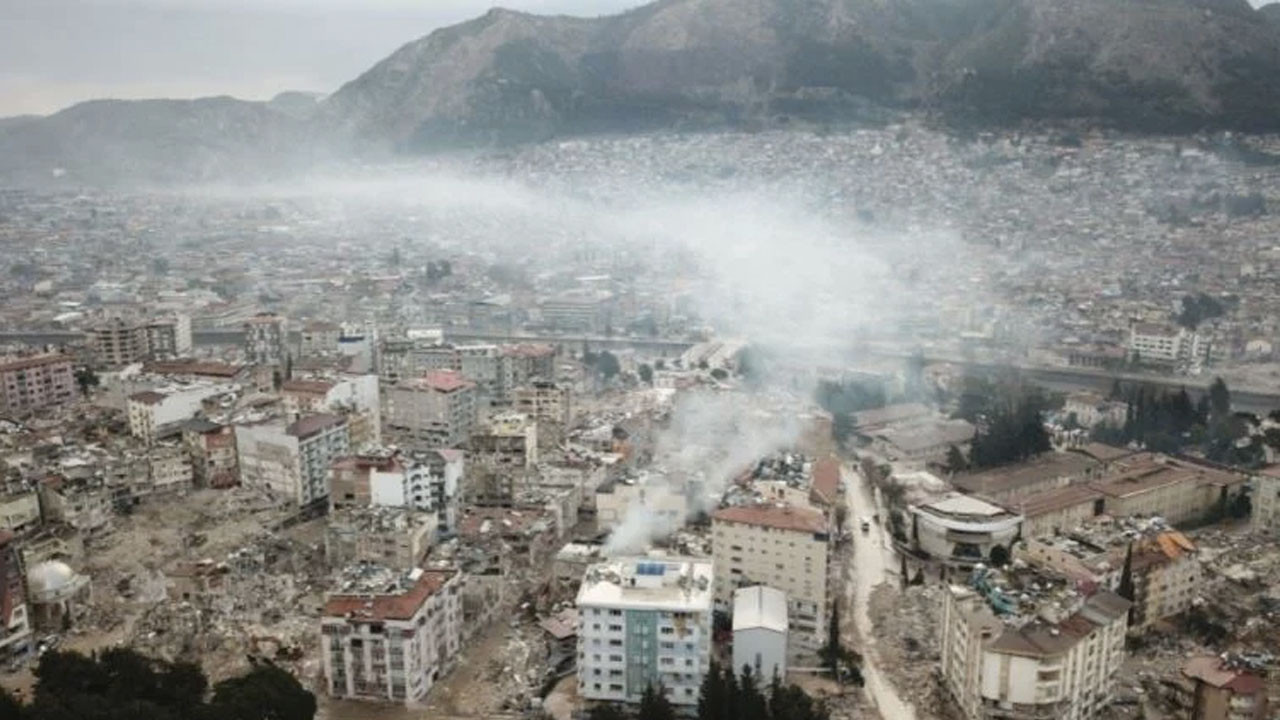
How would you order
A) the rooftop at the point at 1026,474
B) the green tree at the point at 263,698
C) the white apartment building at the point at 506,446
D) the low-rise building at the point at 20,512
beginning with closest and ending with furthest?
the green tree at the point at 263,698 < the low-rise building at the point at 20,512 < the white apartment building at the point at 506,446 < the rooftop at the point at 1026,474

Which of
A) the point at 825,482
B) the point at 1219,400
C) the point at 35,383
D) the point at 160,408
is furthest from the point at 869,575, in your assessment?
the point at 35,383

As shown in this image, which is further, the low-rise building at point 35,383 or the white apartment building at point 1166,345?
the white apartment building at point 1166,345

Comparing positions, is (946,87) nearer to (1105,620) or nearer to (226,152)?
(226,152)

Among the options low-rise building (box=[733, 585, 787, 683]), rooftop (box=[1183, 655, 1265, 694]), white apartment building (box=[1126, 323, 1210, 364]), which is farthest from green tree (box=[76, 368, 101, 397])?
white apartment building (box=[1126, 323, 1210, 364])

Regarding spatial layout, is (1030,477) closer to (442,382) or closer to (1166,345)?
(442,382)

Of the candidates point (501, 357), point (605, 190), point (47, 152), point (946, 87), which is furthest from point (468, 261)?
point (47, 152)

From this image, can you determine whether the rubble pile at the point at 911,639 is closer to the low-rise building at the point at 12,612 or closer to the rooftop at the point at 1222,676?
the rooftop at the point at 1222,676

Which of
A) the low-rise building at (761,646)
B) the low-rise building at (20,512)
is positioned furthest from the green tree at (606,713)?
the low-rise building at (20,512)

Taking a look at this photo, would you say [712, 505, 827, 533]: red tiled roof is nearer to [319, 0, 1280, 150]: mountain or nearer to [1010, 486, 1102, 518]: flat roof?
[1010, 486, 1102, 518]: flat roof
